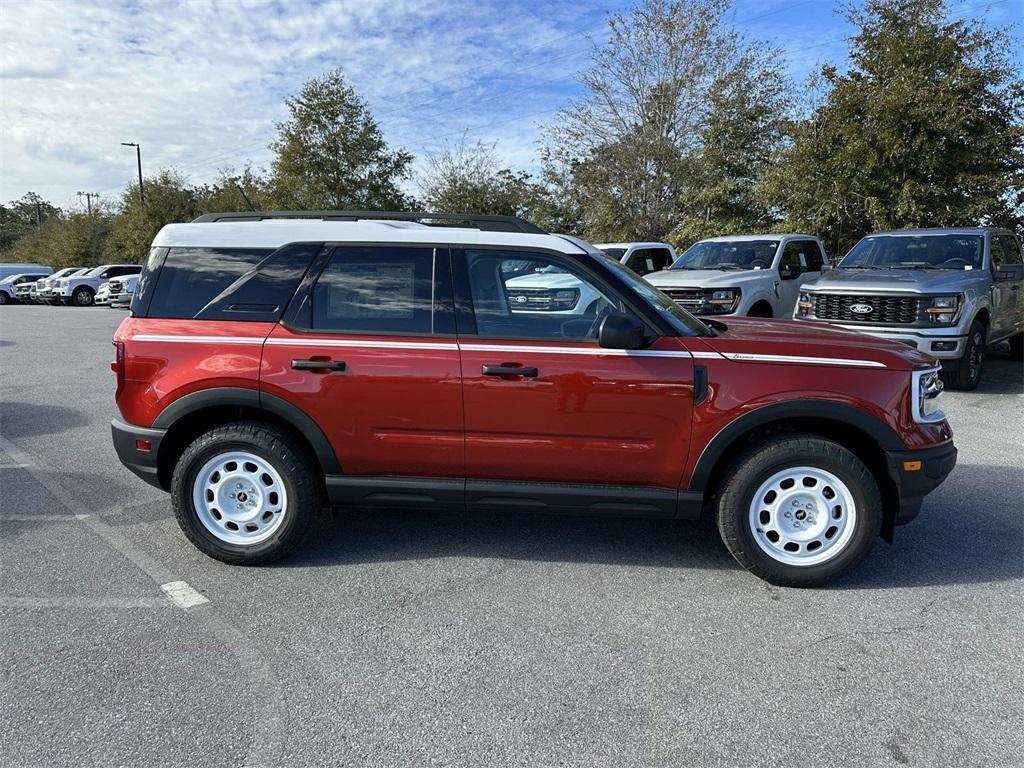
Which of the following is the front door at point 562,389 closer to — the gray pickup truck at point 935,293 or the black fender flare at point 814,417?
the black fender flare at point 814,417

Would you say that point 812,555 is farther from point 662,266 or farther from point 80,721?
point 662,266

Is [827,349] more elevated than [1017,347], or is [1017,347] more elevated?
[827,349]

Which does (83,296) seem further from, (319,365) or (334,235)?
(319,365)

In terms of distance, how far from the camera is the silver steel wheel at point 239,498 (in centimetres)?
388

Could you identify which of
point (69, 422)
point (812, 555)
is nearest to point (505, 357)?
point (812, 555)

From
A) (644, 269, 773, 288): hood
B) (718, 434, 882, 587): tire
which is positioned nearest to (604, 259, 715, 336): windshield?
(718, 434, 882, 587): tire

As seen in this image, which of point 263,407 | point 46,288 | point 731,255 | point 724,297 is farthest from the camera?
point 46,288

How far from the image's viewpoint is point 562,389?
3.55 metres

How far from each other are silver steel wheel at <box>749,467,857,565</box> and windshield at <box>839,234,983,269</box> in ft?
23.1

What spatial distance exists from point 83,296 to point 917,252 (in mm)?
31380

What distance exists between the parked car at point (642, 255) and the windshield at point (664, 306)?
30.0 feet

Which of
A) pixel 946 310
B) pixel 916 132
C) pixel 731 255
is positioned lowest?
pixel 946 310

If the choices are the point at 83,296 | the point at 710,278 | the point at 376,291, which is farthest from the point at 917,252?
the point at 83,296

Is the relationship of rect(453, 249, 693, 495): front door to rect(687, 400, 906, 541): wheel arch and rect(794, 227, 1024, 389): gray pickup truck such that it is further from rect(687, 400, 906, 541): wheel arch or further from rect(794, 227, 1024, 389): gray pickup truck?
rect(794, 227, 1024, 389): gray pickup truck
